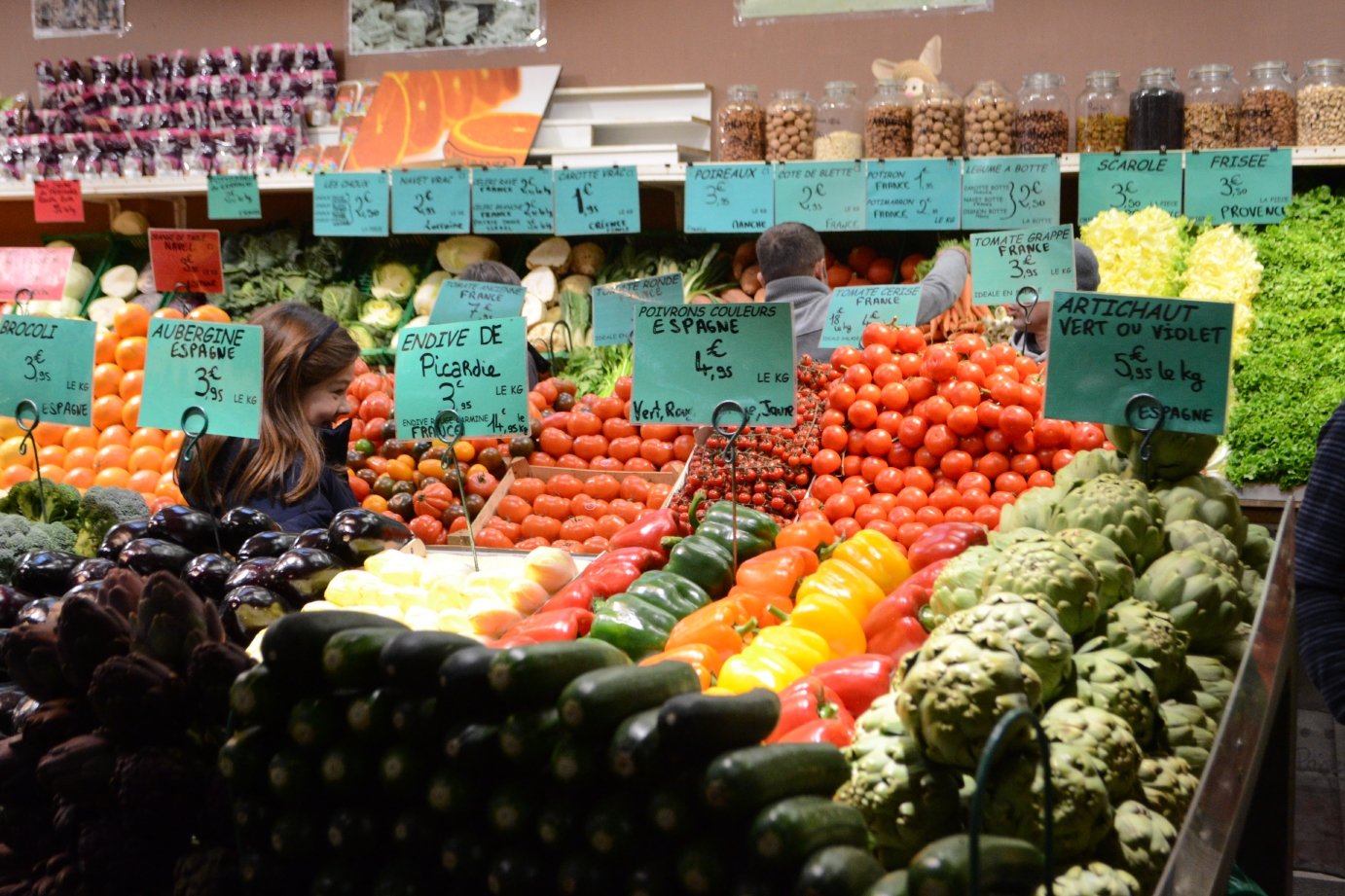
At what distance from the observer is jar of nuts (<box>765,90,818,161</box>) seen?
5.43m

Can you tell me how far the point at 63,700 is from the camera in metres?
1.57

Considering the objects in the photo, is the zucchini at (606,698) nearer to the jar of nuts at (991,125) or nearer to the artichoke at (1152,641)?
the artichoke at (1152,641)

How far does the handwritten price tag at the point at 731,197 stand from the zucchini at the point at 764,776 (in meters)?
3.91

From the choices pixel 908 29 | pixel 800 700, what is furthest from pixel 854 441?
pixel 908 29

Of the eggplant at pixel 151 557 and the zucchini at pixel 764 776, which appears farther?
the eggplant at pixel 151 557

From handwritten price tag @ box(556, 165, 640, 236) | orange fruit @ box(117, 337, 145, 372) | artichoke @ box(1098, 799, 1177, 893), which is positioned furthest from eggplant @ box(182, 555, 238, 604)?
handwritten price tag @ box(556, 165, 640, 236)

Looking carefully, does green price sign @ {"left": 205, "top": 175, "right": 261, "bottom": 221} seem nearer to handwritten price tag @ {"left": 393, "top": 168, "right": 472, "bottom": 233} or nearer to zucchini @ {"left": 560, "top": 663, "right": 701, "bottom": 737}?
handwritten price tag @ {"left": 393, "top": 168, "right": 472, "bottom": 233}

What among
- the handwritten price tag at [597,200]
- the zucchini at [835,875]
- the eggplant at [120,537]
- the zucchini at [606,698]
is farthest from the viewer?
the handwritten price tag at [597,200]

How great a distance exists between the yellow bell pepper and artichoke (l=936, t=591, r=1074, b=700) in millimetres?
806

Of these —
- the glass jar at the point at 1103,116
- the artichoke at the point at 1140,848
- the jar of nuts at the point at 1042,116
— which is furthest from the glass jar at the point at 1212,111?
the artichoke at the point at 1140,848

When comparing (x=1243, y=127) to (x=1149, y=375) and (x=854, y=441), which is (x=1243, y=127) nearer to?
(x=854, y=441)

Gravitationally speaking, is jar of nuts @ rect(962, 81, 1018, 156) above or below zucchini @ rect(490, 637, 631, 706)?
above

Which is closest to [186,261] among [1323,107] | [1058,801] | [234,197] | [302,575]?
[234,197]

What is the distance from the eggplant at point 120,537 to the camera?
7.64 ft
